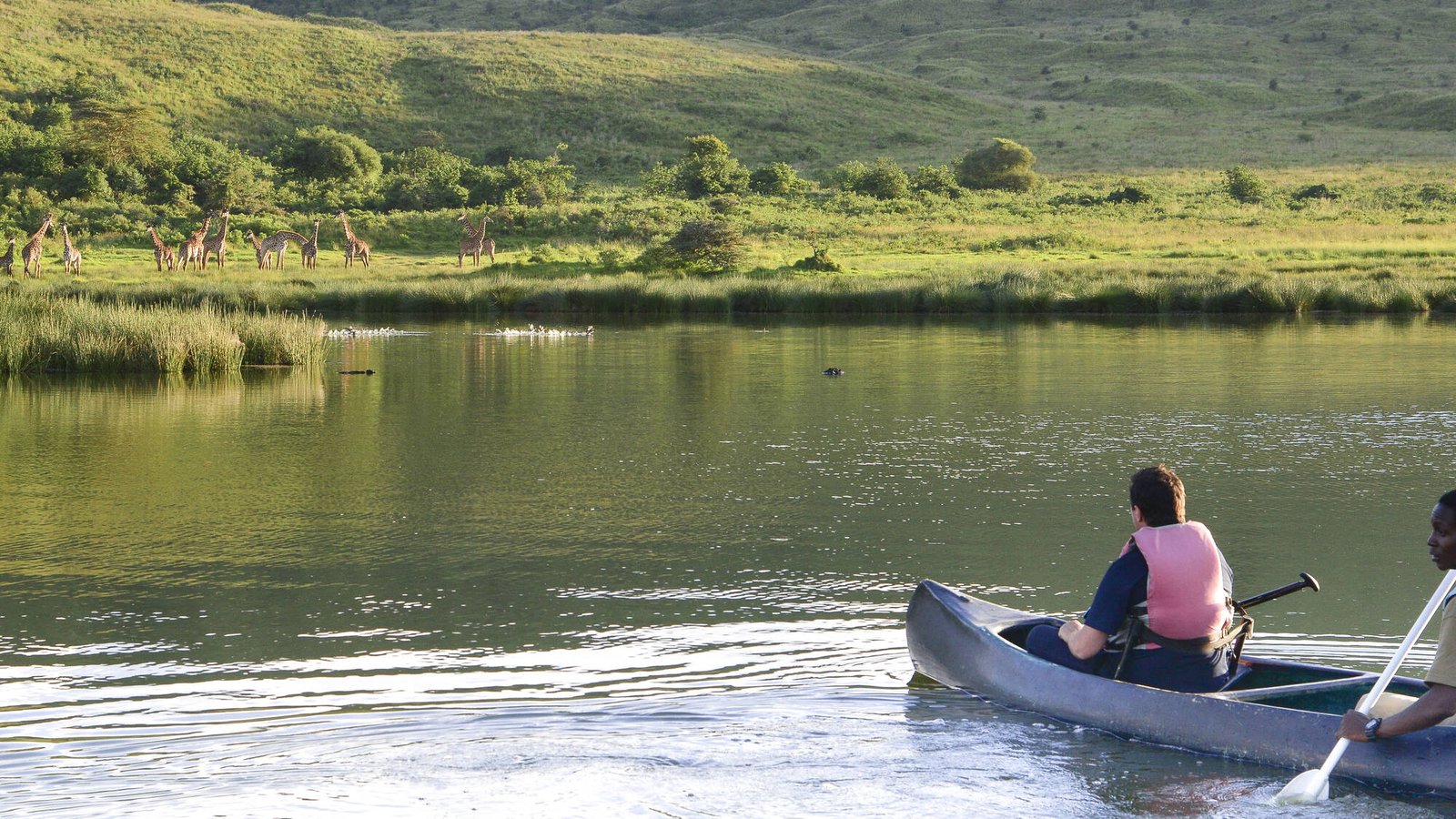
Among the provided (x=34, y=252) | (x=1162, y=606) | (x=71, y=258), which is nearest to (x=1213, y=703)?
(x=1162, y=606)

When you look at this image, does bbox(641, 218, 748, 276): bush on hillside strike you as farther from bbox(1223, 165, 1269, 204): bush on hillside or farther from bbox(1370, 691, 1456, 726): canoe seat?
bbox(1370, 691, 1456, 726): canoe seat

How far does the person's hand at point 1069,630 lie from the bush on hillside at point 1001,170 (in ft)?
192

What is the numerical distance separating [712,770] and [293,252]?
44.4m

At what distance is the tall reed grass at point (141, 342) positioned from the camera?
21.9m

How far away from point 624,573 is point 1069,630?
371 centimetres

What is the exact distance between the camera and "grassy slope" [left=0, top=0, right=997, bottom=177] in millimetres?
77688

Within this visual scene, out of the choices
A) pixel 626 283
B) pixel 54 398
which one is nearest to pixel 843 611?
pixel 54 398

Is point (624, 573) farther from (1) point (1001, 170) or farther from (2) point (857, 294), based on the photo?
(1) point (1001, 170)

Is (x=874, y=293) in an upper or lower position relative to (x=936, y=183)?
lower

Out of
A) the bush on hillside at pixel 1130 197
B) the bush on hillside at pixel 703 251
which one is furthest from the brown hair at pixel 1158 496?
the bush on hillside at pixel 1130 197

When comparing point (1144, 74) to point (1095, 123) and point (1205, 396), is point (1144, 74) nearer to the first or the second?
point (1095, 123)

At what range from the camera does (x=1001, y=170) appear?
64.8 metres

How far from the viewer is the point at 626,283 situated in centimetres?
3656

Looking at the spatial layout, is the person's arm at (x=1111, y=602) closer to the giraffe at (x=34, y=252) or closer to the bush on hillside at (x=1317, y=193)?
the giraffe at (x=34, y=252)
